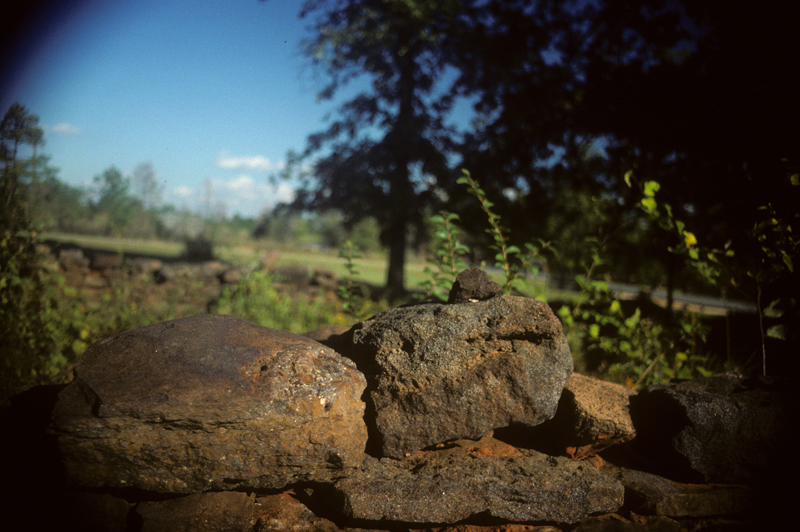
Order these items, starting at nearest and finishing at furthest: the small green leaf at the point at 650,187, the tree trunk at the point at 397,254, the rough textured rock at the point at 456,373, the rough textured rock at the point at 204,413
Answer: the rough textured rock at the point at 204,413
the rough textured rock at the point at 456,373
the small green leaf at the point at 650,187
the tree trunk at the point at 397,254

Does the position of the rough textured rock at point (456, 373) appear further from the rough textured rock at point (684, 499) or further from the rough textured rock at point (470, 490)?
the rough textured rock at point (684, 499)

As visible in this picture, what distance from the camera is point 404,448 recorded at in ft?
7.06

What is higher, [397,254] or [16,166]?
[16,166]

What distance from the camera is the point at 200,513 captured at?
186 centimetres

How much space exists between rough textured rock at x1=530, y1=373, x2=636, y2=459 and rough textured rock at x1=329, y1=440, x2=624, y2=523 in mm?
165

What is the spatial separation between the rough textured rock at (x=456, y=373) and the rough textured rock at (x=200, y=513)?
0.69 m

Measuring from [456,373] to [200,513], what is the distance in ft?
4.38

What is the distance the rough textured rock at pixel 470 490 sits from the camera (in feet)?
6.37

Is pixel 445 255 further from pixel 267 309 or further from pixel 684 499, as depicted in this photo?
pixel 267 309

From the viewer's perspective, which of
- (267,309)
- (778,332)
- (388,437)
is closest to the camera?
(388,437)

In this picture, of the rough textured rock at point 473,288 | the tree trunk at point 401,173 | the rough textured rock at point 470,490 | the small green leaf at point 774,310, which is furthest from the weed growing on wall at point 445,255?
the tree trunk at point 401,173

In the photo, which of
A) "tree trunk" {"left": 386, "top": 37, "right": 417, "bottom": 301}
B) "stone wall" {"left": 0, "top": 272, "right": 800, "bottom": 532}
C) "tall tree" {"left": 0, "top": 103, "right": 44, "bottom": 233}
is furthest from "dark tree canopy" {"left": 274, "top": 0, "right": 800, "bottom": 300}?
"tall tree" {"left": 0, "top": 103, "right": 44, "bottom": 233}

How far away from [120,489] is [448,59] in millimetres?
10171

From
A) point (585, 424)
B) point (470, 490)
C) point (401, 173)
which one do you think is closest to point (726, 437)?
→ point (585, 424)
